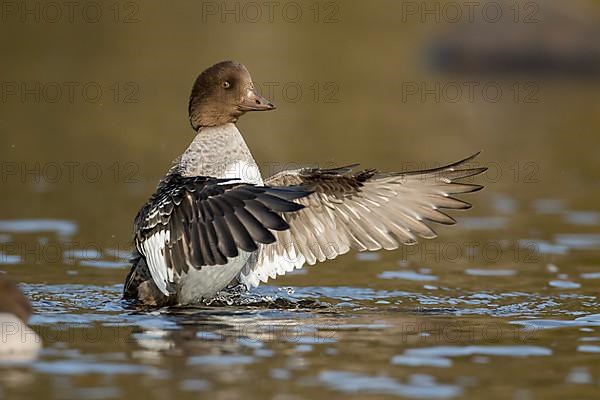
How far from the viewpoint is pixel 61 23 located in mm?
33500

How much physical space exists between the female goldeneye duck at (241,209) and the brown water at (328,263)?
0.26 meters

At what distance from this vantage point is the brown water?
6.18 m

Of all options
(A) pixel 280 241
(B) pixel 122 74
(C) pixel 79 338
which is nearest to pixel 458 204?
(A) pixel 280 241

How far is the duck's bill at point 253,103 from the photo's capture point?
28.8ft

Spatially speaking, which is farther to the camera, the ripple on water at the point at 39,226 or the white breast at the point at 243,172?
the ripple on water at the point at 39,226

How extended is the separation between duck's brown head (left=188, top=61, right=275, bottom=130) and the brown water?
1.34 m

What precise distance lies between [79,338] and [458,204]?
3085mm

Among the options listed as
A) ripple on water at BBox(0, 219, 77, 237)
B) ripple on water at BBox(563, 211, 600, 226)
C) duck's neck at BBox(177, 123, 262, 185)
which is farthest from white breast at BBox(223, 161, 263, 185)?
ripple on water at BBox(563, 211, 600, 226)

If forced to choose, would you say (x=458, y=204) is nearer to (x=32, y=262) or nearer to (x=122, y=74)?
(x=32, y=262)

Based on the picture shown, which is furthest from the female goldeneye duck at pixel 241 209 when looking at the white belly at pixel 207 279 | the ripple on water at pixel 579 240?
the ripple on water at pixel 579 240

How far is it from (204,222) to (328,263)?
11.3ft

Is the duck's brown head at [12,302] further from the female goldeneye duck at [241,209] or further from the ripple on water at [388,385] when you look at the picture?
the ripple on water at [388,385]

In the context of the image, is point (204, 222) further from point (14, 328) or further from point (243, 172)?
point (14, 328)

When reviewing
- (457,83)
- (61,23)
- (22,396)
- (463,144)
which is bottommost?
(22,396)
